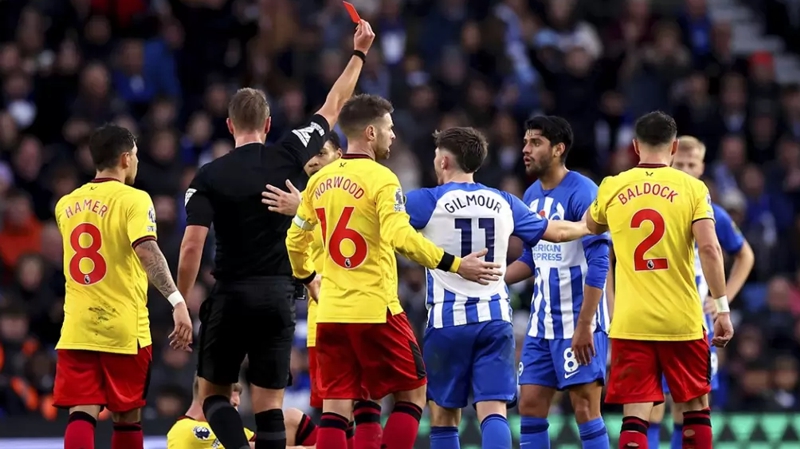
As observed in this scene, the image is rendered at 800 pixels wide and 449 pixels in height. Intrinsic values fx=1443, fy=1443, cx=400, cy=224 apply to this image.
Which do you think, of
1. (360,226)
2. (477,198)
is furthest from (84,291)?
(477,198)

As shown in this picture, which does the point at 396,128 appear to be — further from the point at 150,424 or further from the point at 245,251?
the point at 245,251

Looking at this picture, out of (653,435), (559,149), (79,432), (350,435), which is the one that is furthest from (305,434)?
(653,435)

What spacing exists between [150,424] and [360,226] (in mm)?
4918

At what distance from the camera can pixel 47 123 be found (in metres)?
16.7

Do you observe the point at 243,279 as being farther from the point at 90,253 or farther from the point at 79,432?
the point at 79,432

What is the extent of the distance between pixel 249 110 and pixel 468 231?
159cm

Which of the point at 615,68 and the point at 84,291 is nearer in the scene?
the point at 84,291

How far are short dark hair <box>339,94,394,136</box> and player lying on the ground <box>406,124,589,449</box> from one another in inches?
21.8

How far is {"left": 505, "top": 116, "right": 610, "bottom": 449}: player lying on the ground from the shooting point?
9.73m

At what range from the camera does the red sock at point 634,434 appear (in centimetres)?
901

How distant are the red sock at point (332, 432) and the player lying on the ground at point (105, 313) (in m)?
1.28

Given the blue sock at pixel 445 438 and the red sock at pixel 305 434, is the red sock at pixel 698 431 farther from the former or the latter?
the red sock at pixel 305 434

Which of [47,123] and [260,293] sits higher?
[47,123]

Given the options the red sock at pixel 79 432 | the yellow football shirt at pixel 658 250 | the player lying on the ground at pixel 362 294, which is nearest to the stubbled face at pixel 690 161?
the yellow football shirt at pixel 658 250
